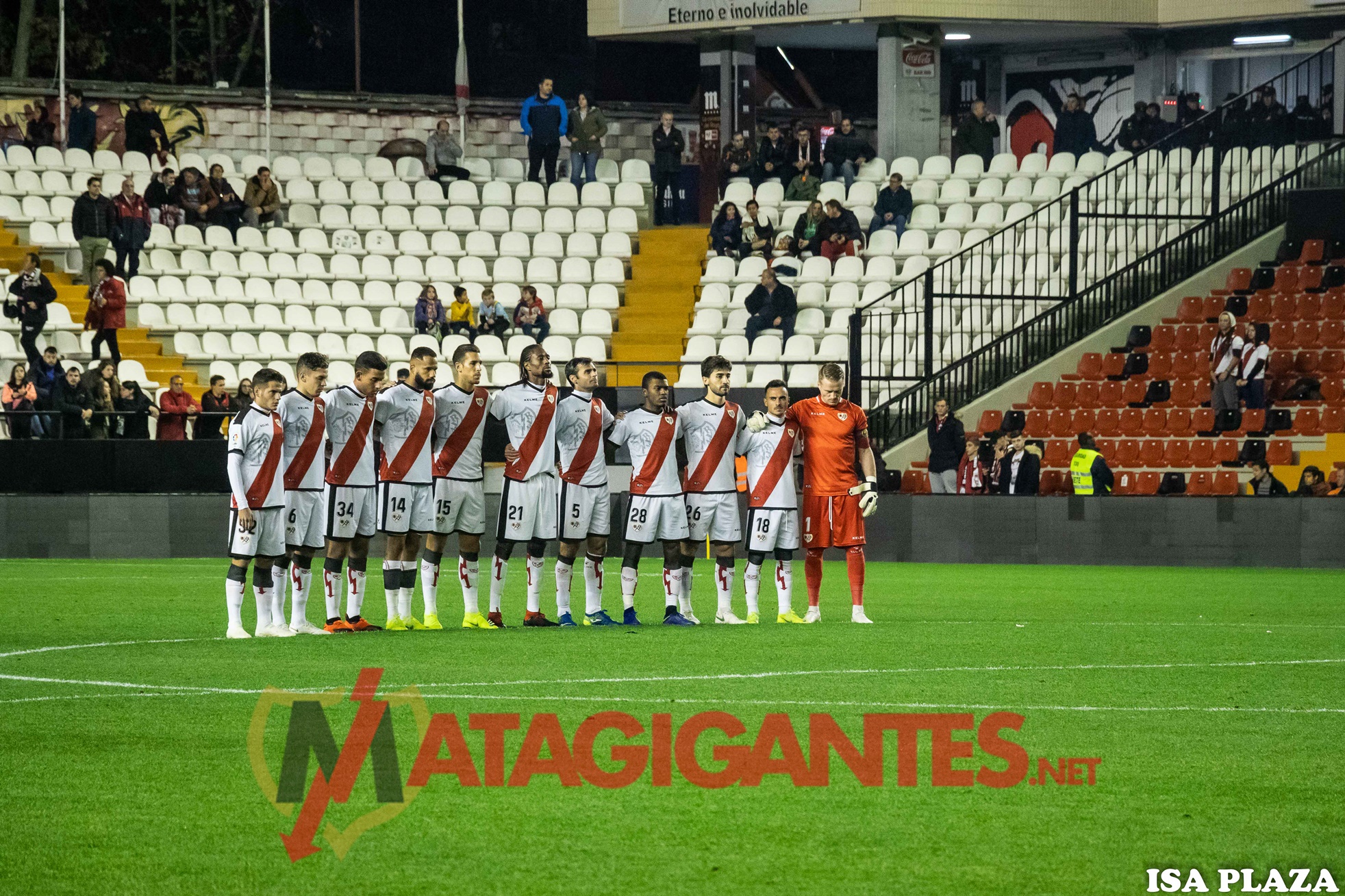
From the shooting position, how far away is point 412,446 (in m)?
14.0

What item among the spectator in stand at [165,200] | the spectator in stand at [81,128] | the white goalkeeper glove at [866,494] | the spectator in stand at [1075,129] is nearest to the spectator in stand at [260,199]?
the spectator in stand at [165,200]

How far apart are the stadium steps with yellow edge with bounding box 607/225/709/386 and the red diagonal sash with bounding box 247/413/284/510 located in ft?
44.4

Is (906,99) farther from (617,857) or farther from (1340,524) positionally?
(617,857)

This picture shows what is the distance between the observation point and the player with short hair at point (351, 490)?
13.7m

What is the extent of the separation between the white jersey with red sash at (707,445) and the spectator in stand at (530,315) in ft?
44.3

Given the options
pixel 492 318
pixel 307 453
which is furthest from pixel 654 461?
pixel 492 318

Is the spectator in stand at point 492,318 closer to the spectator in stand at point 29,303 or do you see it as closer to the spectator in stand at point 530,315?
the spectator in stand at point 530,315

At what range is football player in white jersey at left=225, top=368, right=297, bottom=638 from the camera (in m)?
12.9

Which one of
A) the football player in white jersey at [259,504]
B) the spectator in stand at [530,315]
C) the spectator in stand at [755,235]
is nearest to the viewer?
the football player in white jersey at [259,504]

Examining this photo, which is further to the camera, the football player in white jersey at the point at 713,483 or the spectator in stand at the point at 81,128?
the spectator in stand at the point at 81,128

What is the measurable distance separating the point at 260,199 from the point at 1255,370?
15919mm

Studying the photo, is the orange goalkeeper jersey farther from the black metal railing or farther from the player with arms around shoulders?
the black metal railing

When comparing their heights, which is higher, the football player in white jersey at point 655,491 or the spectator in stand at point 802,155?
the spectator in stand at point 802,155

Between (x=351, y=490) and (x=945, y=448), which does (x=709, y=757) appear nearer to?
(x=351, y=490)
